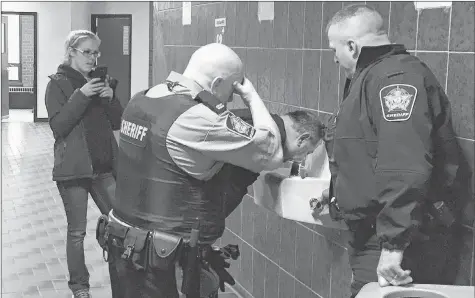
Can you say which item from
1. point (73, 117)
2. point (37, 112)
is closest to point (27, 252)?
point (73, 117)

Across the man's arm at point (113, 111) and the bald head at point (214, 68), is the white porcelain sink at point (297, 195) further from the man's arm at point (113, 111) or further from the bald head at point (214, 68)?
the man's arm at point (113, 111)

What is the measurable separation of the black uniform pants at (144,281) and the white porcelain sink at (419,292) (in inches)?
46.9

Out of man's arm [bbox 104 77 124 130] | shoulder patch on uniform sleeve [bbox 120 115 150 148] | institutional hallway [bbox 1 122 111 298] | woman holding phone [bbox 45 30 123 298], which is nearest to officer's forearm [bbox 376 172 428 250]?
shoulder patch on uniform sleeve [bbox 120 115 150 148]

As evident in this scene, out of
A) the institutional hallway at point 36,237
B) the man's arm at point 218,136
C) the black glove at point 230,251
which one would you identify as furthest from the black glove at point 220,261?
the institutional hallway at point 36,237

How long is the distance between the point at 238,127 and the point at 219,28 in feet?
8.89

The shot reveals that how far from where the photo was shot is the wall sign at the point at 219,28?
5631mm

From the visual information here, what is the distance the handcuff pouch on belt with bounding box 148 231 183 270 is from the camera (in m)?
3.24

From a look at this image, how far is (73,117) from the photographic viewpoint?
4.86m

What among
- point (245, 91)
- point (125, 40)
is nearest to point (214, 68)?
point (245, 91)

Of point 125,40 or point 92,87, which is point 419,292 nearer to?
point 92,87

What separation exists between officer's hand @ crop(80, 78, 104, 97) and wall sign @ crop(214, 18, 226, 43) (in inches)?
42.9

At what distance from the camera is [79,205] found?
4922 mm

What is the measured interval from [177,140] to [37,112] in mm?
15069

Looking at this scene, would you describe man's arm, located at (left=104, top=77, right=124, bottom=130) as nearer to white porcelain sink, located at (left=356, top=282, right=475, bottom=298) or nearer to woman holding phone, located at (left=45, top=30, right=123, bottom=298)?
woman holding phone, located at (left=45, top=30, right=123, bottom=298)
